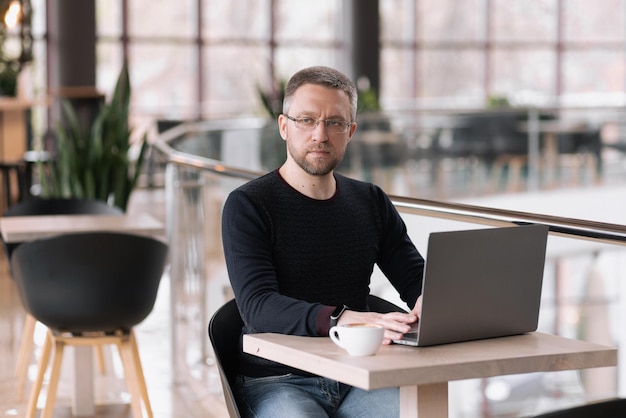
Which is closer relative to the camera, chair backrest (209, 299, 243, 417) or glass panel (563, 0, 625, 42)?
chair backrest (209, 299, 243, 417)

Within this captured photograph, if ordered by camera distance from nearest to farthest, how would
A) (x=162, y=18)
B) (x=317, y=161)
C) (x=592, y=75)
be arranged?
(x=317, y=161), (x=162, y=18), (x=592, y=75)

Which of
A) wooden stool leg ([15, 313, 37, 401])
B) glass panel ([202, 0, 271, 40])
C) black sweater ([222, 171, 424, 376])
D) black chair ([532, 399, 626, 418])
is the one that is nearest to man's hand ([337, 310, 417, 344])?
black sweater ([222, 171, 424, 376])

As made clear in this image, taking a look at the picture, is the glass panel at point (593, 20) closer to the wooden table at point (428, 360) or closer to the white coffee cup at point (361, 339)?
the wooden table at point (428, 360)

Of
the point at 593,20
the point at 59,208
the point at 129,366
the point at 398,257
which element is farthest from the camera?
the point at 593,20

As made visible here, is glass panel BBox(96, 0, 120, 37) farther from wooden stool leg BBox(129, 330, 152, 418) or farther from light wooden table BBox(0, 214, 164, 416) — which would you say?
wooden stool leg BBox(129, 330, 152, 418)

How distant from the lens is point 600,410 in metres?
1.86

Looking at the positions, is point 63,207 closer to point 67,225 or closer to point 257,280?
point 67,225

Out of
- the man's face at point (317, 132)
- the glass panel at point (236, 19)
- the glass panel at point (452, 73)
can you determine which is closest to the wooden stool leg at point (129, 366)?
the man's face at point (317, 132)

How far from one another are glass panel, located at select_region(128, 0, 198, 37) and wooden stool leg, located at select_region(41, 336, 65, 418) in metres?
10.8

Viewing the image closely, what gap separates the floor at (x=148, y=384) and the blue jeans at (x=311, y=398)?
1878 mm

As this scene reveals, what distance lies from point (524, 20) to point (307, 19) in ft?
11.8

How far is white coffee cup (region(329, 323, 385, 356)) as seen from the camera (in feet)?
6.42

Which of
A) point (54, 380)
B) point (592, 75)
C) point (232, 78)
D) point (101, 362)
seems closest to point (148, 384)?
point (101, 362)

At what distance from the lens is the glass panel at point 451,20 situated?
1603cm
